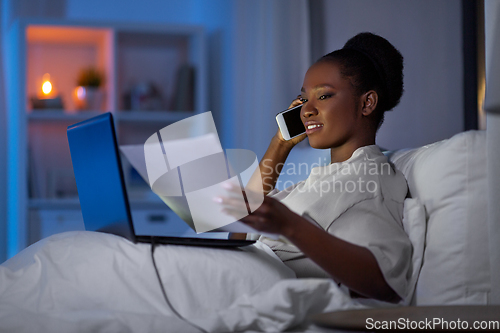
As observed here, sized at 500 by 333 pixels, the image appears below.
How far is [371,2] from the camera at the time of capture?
161 centimetres

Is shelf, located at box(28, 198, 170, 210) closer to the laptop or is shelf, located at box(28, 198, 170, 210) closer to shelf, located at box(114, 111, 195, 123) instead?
shelf, located at box(114, 111, 195, 123)

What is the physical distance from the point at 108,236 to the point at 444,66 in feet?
3.76

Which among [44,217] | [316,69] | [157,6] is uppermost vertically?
[157,6]

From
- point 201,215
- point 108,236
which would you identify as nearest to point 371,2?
point 201,215

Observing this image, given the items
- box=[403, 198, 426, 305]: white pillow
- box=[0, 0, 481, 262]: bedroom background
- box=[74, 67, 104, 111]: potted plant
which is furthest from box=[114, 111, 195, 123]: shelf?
box=[403, 198, 426, 305]: white pillow

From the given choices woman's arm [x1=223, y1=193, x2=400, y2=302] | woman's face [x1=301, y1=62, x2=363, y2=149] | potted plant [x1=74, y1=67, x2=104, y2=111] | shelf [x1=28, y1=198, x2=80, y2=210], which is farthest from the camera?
potted plant [x1=74, y1=67, x2=104, y2=111]

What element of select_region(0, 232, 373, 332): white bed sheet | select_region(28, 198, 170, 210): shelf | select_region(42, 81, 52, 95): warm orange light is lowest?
select_region(28, 198, 170, 210): shelf

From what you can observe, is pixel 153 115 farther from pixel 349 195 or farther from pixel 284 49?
pixel 349 195

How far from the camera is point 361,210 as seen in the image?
92 cm

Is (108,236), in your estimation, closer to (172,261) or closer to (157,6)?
(172,261)

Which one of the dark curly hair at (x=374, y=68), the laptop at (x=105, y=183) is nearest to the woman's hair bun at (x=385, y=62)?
the dark curly hair at (x=374, y=68)

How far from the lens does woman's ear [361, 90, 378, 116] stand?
113 centimetres

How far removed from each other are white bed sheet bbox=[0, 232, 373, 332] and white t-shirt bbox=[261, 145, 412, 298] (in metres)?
0.13

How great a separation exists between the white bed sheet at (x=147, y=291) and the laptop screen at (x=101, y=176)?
0.21ft
